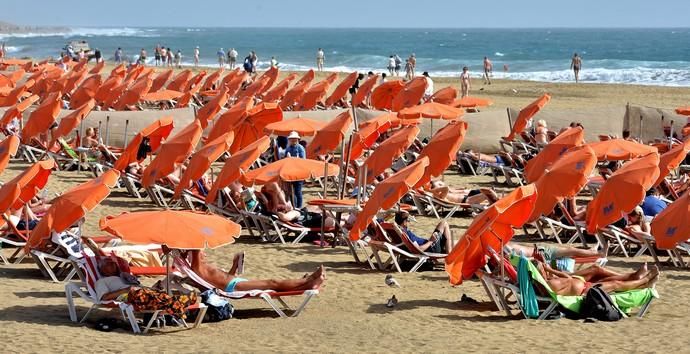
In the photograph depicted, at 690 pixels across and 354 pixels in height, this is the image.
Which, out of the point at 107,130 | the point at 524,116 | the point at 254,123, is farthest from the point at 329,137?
the point at 524,116

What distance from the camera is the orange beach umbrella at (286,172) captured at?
39.5 feet

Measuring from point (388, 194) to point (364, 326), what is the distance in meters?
2.25

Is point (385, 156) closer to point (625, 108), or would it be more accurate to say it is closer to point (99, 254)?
point (99, 254)

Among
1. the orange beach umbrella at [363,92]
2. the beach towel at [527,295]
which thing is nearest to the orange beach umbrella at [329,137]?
the beach towel at [527,295]

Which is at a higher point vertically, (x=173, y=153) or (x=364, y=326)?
(x=173, y=153)

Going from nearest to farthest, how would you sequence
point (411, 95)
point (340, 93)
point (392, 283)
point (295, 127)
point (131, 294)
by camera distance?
point (131, 294) → point (392, 283) → point (295, 127) → point (411, 95) → point (340, 93)

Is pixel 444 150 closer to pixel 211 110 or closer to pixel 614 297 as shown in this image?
pixel 614 297

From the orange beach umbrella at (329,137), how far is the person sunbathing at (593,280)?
5.71m

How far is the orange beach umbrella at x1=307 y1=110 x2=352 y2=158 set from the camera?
14.6m

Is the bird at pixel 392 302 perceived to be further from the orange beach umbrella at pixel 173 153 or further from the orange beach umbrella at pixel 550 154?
the orange beach umbrella at pixel 550 154

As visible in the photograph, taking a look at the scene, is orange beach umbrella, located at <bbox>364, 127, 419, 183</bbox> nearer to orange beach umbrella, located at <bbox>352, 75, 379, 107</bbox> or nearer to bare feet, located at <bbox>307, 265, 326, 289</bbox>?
bare feet, located at <bbox>307, 265, 326, 289</bbox>

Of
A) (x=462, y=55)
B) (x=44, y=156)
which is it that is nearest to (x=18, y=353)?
(x=44, y=156)

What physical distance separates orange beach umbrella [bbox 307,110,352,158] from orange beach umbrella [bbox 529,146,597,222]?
3.99 meters

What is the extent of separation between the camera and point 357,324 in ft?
28.3
